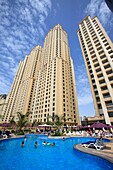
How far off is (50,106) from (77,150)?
44.6 m

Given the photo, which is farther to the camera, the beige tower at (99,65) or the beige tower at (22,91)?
the beige tower at (22,91)

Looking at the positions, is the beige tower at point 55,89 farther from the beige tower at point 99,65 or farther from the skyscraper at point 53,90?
the beige tower at point 99,65

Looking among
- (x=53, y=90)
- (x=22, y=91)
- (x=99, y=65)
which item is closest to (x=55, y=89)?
(x=53, y=90)

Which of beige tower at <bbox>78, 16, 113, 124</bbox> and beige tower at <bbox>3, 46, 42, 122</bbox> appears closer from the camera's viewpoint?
beige tower at <bbox>78, 16, 113, 124</bbox>

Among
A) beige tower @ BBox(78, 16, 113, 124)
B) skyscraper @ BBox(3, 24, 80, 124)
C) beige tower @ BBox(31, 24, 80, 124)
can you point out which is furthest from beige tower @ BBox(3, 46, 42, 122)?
beige tower @ BBox(78, 16, 113, 124)

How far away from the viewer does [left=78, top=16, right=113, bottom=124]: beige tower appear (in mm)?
36794

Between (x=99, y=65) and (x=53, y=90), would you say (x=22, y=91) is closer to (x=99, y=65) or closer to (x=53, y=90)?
(x=53, y=90)

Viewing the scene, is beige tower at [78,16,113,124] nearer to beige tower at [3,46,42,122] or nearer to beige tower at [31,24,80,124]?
beige tower at [31,24,80,124]

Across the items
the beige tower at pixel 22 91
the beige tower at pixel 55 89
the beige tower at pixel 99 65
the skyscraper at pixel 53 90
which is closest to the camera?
the beige tower at pixel 99 65

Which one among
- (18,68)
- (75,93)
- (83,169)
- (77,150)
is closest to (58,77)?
(75,93)

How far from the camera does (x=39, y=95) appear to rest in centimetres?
7062

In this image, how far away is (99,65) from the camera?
4394 centimetres

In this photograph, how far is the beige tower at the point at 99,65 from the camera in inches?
1449

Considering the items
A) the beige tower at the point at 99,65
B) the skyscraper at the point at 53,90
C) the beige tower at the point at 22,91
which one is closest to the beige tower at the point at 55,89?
the skyscraper at the point at 53,90
